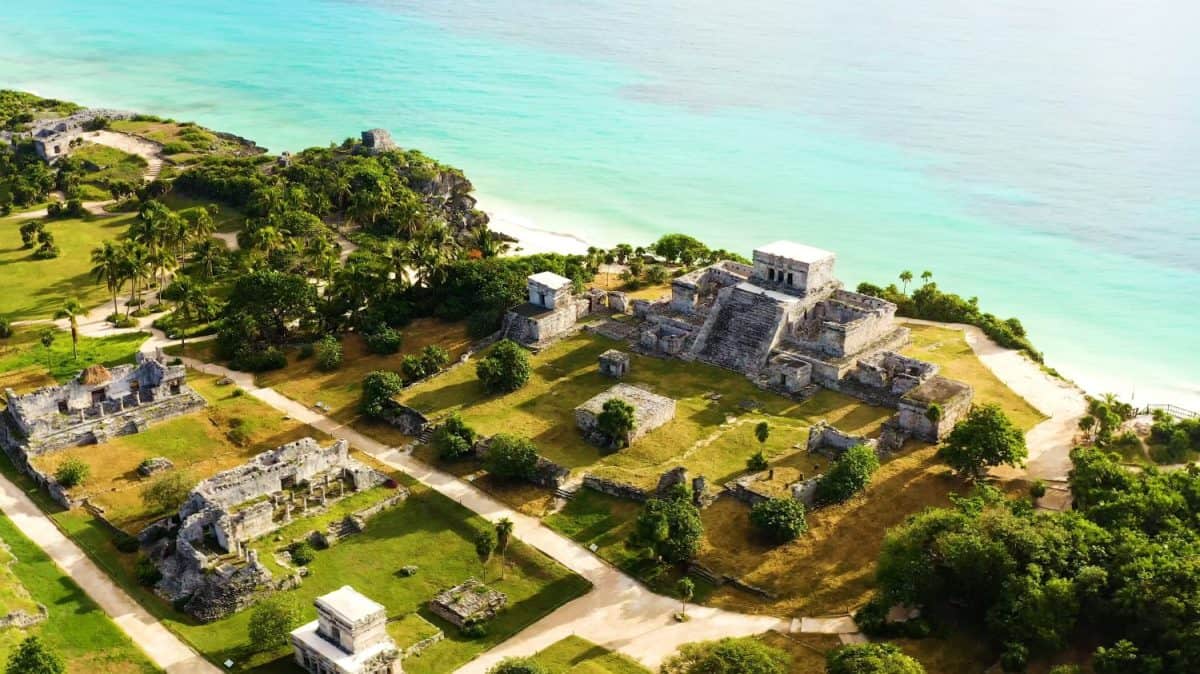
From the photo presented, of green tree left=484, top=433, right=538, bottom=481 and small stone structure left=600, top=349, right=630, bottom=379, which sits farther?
small stone structure left=600, top=349, right=630, bottom=379

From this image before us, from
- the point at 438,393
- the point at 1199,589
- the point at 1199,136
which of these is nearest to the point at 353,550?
the point at 438,393

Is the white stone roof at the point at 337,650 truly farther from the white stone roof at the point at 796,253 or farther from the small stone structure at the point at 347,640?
the white stone roof at the point at 796,253

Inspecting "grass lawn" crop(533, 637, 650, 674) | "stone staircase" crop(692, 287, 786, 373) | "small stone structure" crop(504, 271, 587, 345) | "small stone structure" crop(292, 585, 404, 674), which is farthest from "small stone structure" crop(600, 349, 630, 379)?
"small stone structure" crop(292, 585, 404, 674)

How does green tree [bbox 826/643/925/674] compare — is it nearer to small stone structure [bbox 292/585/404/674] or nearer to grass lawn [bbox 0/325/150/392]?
small stone structure [bbox 292/585/404/674]

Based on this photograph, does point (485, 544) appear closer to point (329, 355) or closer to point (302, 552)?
point (302, 552)

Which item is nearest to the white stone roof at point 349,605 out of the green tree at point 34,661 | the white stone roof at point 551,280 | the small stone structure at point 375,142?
the green tree at point 34,661

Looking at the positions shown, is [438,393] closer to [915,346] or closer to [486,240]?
[486,240]

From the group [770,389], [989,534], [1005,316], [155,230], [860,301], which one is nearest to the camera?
[989,534]
